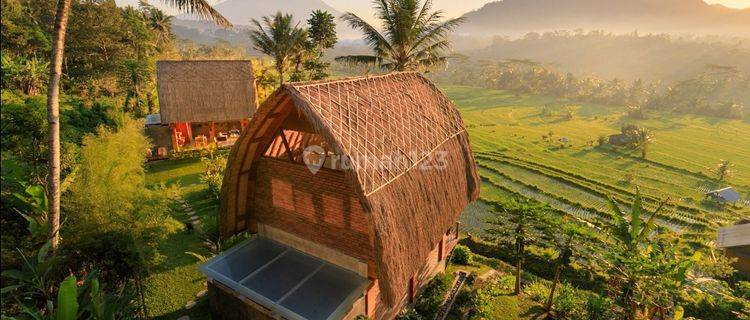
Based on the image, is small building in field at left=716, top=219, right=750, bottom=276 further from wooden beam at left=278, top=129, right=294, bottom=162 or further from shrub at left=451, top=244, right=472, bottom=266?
wooden beam at left=278, top=129, right=294, bottom=162

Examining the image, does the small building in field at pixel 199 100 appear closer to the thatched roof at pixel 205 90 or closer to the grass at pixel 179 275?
the thatched roof at pixel 205 90

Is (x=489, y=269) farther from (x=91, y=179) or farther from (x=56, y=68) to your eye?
(x=56, y=68)

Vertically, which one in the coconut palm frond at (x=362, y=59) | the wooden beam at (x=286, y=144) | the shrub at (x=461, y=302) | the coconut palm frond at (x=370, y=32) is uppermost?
the coconut palm frond at (x=370, y=32)

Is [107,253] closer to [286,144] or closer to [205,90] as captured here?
[286,144]

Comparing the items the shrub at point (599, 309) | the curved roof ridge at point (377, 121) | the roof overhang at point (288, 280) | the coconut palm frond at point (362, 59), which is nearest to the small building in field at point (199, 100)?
the coconut palm frond at point (362, 59)

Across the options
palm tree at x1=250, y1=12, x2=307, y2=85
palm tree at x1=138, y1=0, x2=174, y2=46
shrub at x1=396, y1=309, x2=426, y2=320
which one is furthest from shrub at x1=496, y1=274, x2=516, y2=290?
palm tree at x1=138, y1=0, x2=174, y2=46

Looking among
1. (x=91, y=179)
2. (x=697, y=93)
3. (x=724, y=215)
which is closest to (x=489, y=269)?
(x=91, y=179)

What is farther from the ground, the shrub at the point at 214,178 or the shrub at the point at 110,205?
the shrub at the point at 110,205

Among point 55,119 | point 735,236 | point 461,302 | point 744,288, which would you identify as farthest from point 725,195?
point 55,119
